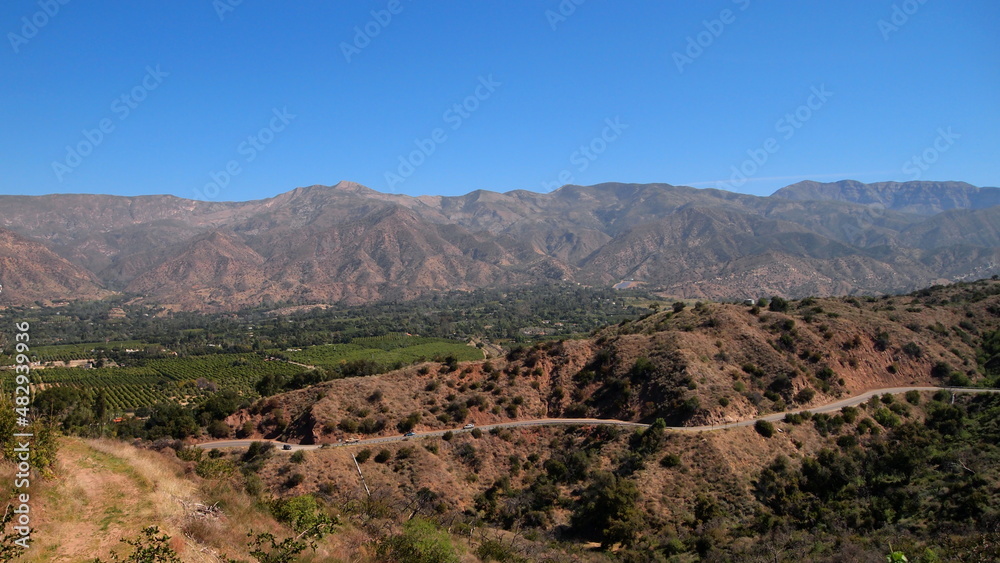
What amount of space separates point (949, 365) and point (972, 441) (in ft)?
59.6

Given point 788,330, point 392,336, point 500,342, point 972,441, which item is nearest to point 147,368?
point 392,336

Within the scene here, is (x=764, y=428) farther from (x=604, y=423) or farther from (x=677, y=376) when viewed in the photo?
(x=604, y=423)

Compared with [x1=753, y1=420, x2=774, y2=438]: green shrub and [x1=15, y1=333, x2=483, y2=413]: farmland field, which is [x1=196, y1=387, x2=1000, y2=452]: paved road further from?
[x1=15, y1=333, x2=483, y2=413]: farmland field

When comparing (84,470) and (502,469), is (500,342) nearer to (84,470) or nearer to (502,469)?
(502,469)

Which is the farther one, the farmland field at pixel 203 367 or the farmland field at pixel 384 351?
the farmland field at pixel 384 351

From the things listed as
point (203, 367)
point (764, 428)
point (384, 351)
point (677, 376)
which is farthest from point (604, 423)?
point (203, 367)

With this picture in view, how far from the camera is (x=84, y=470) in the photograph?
1420 centimetres

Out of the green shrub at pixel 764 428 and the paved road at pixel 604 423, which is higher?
the paved road at pixel 604 423

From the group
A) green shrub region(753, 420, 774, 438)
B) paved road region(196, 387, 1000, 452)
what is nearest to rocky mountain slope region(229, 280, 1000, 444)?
paved road region(196, 387, 1000, 452)

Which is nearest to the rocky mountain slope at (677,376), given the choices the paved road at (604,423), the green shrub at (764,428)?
the paved road at (604,423)

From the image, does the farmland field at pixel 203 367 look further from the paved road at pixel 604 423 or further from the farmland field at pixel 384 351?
the paved road at pixel 604 423

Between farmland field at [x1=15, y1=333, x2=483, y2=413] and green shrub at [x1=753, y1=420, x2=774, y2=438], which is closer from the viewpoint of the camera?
green shrub at [x1=753, y1=420, x2=774, y2=438]

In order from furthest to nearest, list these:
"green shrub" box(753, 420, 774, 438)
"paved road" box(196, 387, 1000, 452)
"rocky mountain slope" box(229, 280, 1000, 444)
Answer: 1. "rocky mountain slope" box(229, 280, 1000, 444)
2. "paved road" box(196, 387, 1000, 452)
3. "green shrub" box(753, 420, 774, 438)

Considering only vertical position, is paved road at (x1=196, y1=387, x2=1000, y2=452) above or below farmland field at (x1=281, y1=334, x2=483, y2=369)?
below
